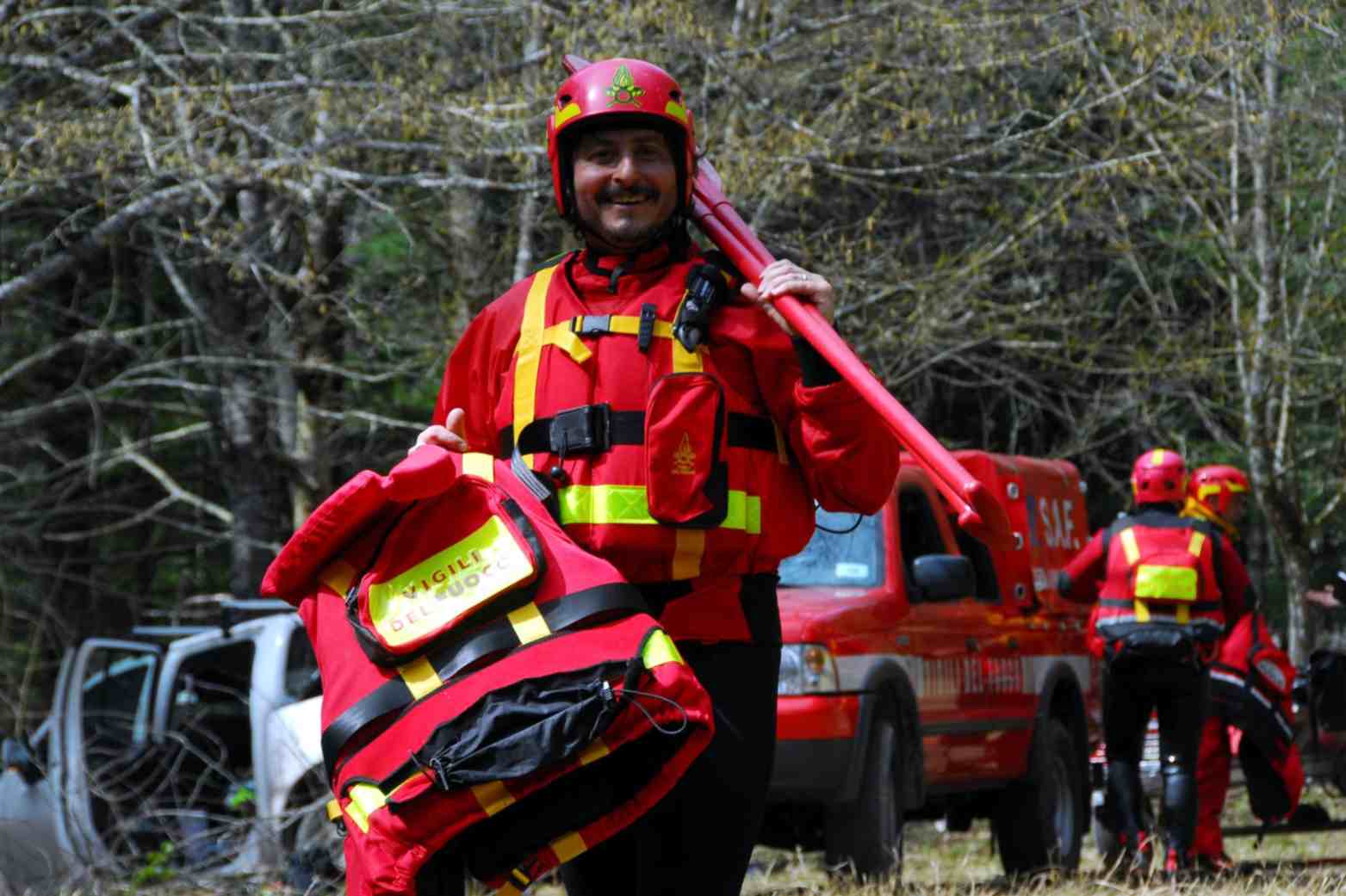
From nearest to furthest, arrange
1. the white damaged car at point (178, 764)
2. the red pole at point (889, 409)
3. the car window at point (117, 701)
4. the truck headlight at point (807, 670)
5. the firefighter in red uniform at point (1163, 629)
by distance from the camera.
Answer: the red pole at point (889, 409) < the truck headlight at point (807, 670) < the white damaged car at point (178, 764) < the firefighter in red uniform at point (1163, 629) < the car window at point (117, 701)

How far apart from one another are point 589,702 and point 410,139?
906cm

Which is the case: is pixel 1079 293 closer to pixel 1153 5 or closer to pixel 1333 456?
pixel 1333 456

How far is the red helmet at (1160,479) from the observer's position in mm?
9930

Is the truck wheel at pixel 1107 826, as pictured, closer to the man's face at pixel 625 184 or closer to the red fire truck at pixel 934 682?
the red fire truck at pixel 934 682

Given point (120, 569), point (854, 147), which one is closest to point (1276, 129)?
point (854, 147)

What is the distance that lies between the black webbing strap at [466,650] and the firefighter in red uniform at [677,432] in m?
0.28

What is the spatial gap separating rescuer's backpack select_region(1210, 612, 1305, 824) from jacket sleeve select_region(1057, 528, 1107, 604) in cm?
101

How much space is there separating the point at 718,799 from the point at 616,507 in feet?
1.73

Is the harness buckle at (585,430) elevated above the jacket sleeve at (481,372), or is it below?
below

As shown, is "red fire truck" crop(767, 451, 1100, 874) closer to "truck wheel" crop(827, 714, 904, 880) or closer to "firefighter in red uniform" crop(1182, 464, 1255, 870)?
"truck wheel" crop(827, 714, 904, 880)

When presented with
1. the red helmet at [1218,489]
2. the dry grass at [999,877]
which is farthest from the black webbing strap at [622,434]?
the red helmet at [1218,489]

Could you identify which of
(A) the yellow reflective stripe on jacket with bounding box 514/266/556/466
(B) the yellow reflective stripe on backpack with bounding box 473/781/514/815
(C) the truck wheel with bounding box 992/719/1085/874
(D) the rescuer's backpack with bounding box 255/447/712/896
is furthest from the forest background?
(B) the yellow reflective stripe on backpack with bounding box 473/781/514/815

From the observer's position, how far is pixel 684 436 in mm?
3707

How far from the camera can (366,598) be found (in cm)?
348
